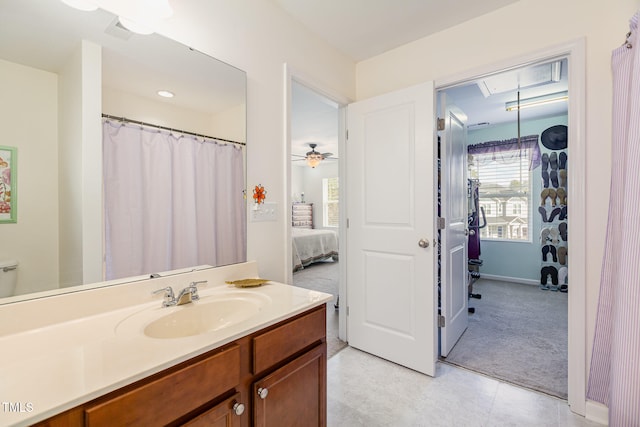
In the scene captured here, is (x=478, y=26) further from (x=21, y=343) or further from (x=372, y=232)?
(x=21, y=343)

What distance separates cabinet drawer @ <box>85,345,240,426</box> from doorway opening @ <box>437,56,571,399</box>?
1.89 metres

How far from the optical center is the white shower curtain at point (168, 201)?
47.3 inches

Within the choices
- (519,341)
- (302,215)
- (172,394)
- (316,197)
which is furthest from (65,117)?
(316,197)

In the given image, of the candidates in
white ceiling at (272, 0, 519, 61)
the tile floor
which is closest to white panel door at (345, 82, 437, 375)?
the tile floor

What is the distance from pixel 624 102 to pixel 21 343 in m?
2.70

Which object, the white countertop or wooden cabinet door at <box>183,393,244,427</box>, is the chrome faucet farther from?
wooden cabinet door at <box>183,393,244,427</box>

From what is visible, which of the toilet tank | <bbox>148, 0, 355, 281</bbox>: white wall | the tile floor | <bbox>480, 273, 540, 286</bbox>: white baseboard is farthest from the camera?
<bbox>480, 273, 540, 286</bbox>: white baseboard

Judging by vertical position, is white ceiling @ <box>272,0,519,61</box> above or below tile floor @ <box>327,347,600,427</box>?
above

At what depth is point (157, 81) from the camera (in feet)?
4.41

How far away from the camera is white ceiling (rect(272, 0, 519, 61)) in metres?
1.83

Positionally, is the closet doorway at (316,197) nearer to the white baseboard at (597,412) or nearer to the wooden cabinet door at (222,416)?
the wooden cabinet door at (222,416)

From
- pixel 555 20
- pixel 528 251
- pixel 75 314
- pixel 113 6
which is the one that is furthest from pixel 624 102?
pixel 528 251

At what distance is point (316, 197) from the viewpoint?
836 cm

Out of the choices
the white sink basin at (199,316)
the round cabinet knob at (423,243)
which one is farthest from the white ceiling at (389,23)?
the white sink basin at (199,316)
